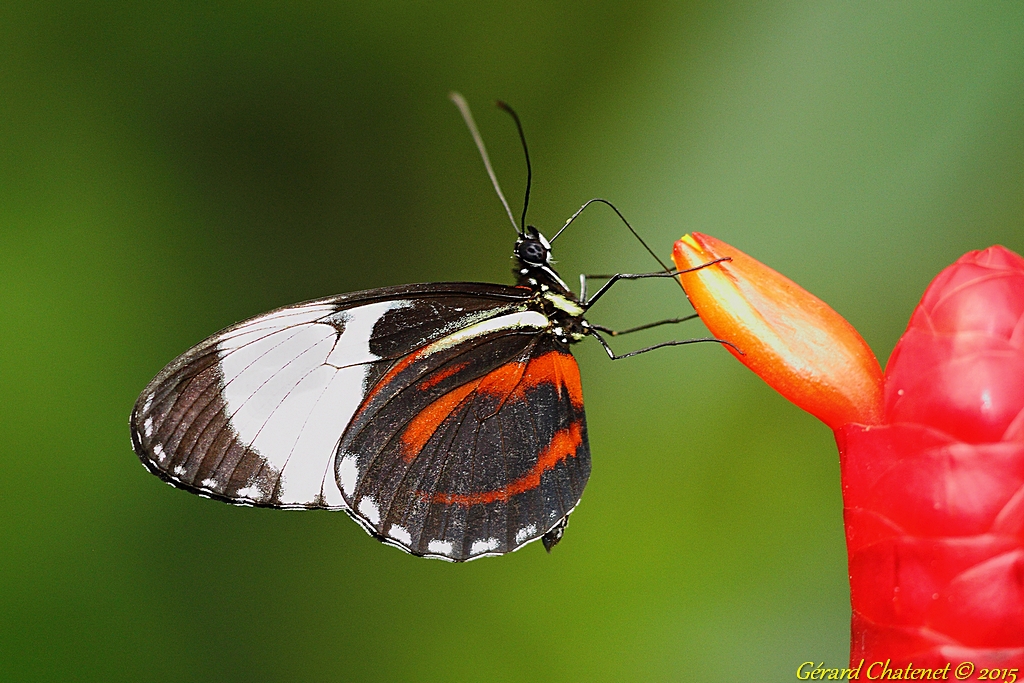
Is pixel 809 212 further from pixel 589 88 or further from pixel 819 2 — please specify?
pixel 589 88

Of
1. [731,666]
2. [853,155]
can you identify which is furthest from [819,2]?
[731,666]

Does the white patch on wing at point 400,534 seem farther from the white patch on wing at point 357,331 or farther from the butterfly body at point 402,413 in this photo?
the white patch on wing at point 357,331

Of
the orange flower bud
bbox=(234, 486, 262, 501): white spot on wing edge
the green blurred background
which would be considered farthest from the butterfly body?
the orange flower bud

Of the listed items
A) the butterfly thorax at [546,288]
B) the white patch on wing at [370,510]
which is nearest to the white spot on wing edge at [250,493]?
the white patch on wing at [370,510]

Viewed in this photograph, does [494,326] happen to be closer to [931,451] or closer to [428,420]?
[428,420]

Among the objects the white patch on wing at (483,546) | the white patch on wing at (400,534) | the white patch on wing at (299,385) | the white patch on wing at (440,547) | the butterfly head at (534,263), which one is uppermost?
the butterfly head at (534,263)

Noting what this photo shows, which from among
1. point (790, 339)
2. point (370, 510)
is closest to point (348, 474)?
point (370, 510)
